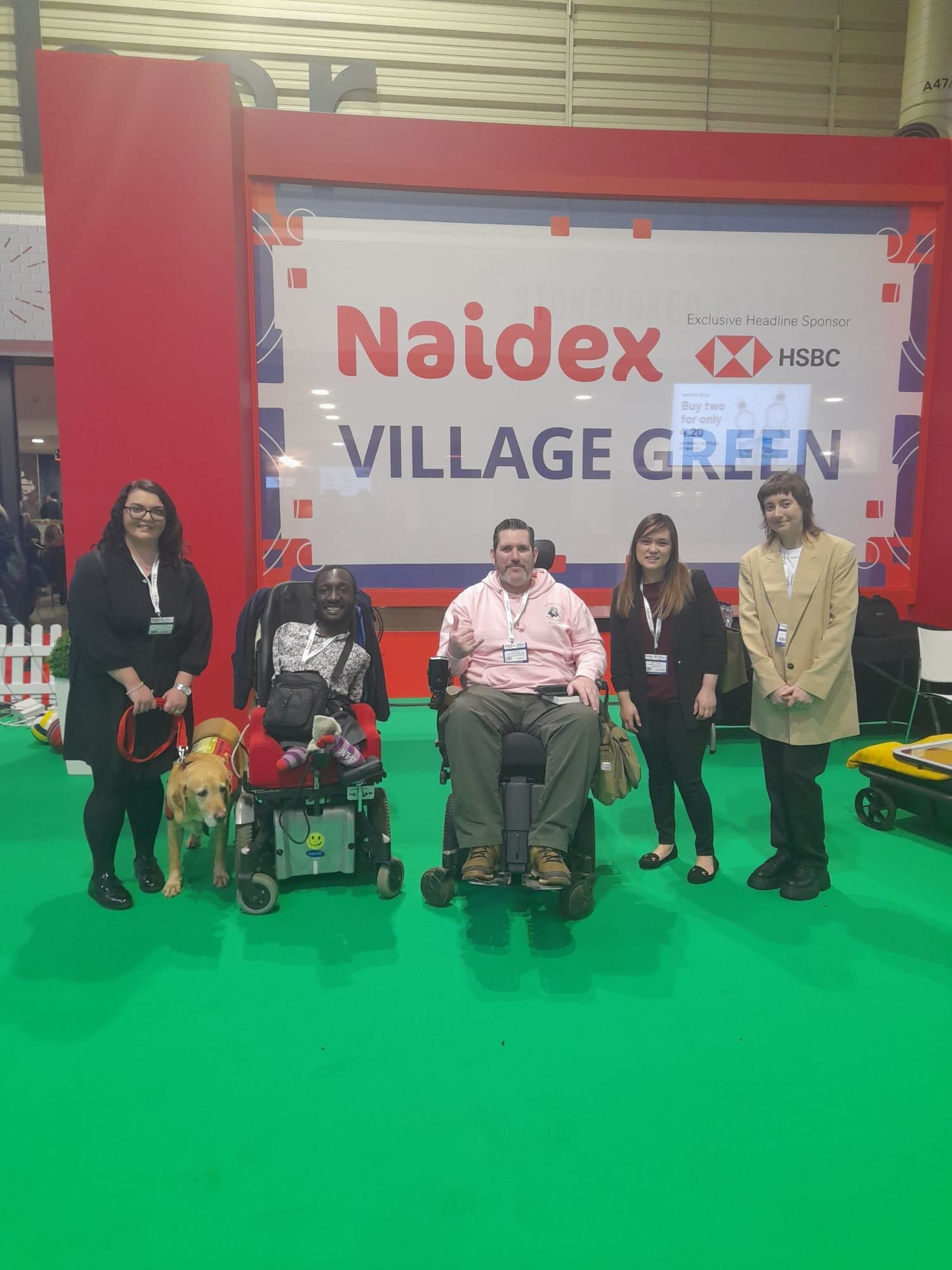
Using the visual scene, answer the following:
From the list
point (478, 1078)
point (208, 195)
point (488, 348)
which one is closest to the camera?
point (478, 1078)

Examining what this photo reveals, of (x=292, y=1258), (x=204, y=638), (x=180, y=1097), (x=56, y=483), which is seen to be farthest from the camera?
(x=56, y=483)

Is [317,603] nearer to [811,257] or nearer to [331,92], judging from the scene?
[811,257]

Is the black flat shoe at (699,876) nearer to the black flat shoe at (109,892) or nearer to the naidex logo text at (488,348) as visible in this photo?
the black flat shoe at (109,892)

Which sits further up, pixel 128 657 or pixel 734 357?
pixel 734 357

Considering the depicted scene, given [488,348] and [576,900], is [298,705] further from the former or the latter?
[488,348]

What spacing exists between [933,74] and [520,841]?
713cm

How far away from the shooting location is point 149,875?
317cm

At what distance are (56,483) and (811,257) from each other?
268 inches

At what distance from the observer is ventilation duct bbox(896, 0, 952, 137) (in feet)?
20.5

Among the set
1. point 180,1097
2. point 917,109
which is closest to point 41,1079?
point 180,1097

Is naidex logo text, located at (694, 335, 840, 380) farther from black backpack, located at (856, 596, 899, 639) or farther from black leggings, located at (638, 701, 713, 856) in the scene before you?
black leggings, located at (638, 701, 713, 856)

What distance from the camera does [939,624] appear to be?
19.9 ft

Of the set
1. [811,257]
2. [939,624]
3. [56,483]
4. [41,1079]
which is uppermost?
[811,257]

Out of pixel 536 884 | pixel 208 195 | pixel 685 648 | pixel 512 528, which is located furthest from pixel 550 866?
pixel 208 195
